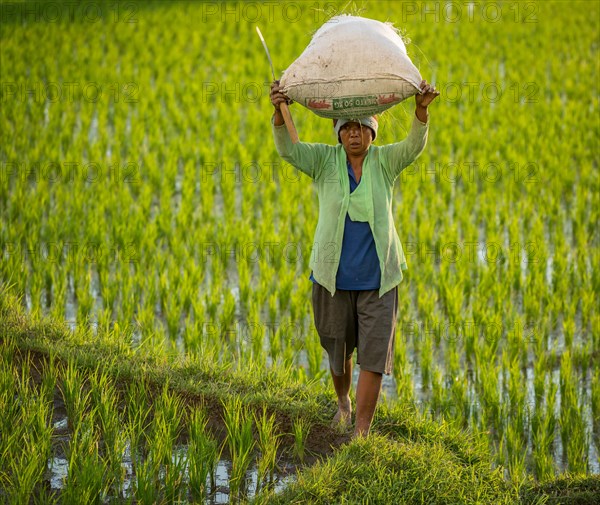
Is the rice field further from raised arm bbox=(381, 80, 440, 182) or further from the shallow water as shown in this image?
raised arm bbox=(381, 80, 440, 182)

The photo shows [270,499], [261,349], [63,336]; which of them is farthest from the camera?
[261,349]

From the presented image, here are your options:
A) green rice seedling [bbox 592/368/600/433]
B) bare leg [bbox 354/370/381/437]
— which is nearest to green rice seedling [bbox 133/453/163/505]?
bare leg [bbox 354/370/381/437]

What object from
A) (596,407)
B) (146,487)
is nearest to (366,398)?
(146,487)

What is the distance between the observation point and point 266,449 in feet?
10.2

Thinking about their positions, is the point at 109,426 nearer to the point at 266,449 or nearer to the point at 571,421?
the point at 266,449

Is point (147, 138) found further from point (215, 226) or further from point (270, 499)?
point (270, 499)

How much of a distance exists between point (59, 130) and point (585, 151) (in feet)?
15.3

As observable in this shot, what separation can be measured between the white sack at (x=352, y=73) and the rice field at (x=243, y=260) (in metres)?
0.32

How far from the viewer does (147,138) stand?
26.6 ft

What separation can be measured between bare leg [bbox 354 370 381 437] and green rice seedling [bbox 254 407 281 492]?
0.30m

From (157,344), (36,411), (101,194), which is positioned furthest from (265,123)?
(36,411)

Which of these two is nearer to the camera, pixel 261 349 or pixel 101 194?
pixel 261 349

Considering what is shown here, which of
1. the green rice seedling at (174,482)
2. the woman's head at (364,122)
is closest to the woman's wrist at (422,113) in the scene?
the woman's head at (364,122)

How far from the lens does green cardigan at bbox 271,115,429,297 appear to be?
3.14 m
